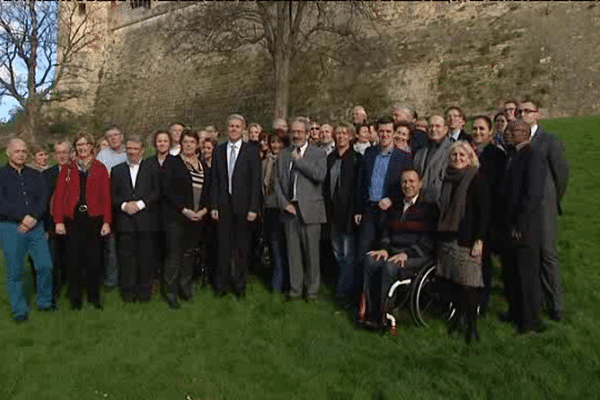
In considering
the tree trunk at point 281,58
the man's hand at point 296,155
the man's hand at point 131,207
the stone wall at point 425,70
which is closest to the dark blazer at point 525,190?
the man's hand at point 296,155

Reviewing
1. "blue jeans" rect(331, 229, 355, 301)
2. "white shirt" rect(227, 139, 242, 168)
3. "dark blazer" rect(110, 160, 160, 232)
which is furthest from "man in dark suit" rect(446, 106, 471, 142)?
"dark blazer" rect(110, 160, 160, 232)

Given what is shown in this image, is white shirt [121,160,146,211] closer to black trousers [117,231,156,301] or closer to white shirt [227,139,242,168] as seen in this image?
black trousers [117,231,156,301]

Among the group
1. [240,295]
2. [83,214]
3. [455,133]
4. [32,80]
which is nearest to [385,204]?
[455,133]

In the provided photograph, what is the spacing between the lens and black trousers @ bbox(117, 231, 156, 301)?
5.91 meters

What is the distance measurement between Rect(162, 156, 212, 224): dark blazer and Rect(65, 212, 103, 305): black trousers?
0.70 metres

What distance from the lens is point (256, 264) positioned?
702 centimetres

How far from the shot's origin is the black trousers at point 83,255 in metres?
5.73

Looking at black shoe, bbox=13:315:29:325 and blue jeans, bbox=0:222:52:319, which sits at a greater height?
blue jeans, bbox=0:222:52:319

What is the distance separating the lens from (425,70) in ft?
60.4

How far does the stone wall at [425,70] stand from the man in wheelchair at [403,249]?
1219cm


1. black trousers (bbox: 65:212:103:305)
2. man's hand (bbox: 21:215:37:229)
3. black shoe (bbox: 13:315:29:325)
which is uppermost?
man's hand (bbox: 21:215:37:229)

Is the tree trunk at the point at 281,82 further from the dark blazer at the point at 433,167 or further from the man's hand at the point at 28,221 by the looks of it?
the man's hand at the point at 28,221

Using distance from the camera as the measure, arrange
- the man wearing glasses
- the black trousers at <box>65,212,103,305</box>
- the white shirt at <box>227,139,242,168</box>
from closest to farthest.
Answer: the black trousers at <box>65,212,103,305</box>
the white shirt at <box>227,139,242,168</box>
the man wearing glasses

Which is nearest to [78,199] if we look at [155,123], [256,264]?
[256,264]
